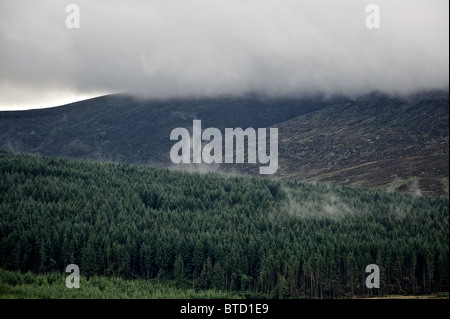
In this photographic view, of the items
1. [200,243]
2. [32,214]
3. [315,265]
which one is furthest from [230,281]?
[32,214]

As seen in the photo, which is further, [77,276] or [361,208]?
[361,208]

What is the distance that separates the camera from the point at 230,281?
5586 inches

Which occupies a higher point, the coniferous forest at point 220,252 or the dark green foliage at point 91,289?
the coniferous forest at point 220,252

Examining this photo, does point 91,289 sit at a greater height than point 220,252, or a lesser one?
lesser

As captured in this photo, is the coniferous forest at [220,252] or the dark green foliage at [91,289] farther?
the coniferous forest at [220,252]

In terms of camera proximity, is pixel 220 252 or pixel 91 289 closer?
pixel 91 289

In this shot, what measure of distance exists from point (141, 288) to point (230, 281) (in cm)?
2743

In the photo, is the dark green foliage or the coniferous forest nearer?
the dark green foliage

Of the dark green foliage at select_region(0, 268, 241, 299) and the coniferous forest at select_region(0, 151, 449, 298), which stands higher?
the coniferous forest at select_region(0, 151, 449, 298)
